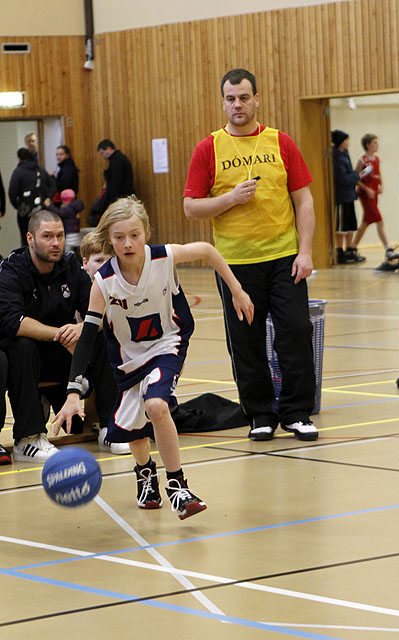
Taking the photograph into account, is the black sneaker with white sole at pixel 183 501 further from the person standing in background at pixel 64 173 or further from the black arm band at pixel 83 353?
the person standing in background at pixel 64 173

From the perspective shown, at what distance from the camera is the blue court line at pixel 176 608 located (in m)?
3.02

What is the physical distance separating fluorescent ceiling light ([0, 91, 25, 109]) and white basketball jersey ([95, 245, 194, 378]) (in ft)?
49.4

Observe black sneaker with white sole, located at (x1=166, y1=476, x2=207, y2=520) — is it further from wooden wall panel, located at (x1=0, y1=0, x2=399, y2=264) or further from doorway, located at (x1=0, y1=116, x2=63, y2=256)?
doorway, located at (x1=0, y1=116, x2=63, y2=256)

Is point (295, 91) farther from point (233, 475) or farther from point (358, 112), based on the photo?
point (233, 475)

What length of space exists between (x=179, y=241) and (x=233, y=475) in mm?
13959

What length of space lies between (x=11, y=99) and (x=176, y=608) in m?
16.7

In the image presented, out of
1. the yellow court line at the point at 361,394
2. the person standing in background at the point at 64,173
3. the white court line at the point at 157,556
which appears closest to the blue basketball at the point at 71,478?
the white court line at the point at 157,556

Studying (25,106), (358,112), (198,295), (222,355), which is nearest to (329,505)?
(222,355)

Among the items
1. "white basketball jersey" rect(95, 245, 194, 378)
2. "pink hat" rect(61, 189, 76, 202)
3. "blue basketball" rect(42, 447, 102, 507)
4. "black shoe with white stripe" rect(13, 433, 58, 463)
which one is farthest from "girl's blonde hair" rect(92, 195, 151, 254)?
"pink hat" rect(61, 189, 76, 202)

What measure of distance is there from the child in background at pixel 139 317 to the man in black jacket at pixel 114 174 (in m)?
13.8

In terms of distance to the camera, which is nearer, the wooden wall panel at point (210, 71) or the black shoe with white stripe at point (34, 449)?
the black shoe with white stripe at point (34, 449)

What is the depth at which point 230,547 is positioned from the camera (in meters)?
3.93

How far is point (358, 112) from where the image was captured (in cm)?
2130

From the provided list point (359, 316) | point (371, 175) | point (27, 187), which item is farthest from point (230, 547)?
point (371, 175)
